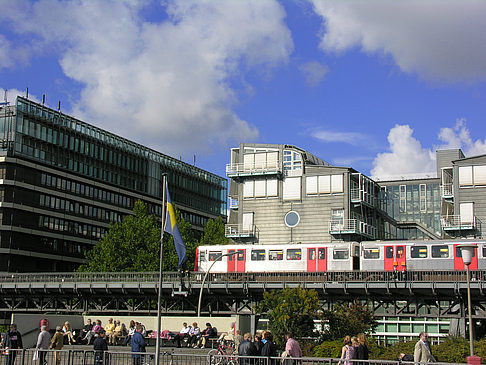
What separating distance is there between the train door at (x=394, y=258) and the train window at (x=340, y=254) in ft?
11.4

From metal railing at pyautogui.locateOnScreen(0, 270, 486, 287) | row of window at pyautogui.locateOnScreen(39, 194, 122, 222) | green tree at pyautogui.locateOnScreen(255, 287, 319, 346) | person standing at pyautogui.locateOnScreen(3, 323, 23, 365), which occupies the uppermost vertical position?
row of window at pyautogui.locateOnScreen(39, 194, 122, 222)

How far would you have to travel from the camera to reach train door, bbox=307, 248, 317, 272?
56.9 meters

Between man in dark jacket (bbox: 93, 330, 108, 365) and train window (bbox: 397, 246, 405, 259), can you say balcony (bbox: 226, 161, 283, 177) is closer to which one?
train window (bbox: 397, 246, 405, 259)

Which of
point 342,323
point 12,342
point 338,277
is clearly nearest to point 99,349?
point 12,342

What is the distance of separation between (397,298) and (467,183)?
18661 millimetres

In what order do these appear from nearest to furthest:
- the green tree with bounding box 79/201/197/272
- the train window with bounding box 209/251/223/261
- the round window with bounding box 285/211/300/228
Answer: the train window with bounding box 209/251/223/261 < the round window with bounding box 285/211/300/228 < the green tree with bounding box 79/201/197/272

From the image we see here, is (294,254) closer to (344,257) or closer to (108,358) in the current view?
(344,257)

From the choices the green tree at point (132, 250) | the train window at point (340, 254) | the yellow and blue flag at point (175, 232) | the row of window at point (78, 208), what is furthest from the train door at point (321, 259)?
the row of window at point (78, 208)

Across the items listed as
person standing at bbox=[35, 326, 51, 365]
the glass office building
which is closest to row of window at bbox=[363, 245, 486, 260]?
person standing at bbox=[35, 326, 51, 365]

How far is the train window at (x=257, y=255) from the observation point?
59750 millimetres

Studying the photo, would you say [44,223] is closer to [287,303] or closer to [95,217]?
[95,217]

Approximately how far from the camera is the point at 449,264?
52.0m

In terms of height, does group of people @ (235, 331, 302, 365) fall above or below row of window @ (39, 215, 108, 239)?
below

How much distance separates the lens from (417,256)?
53.4 meters
